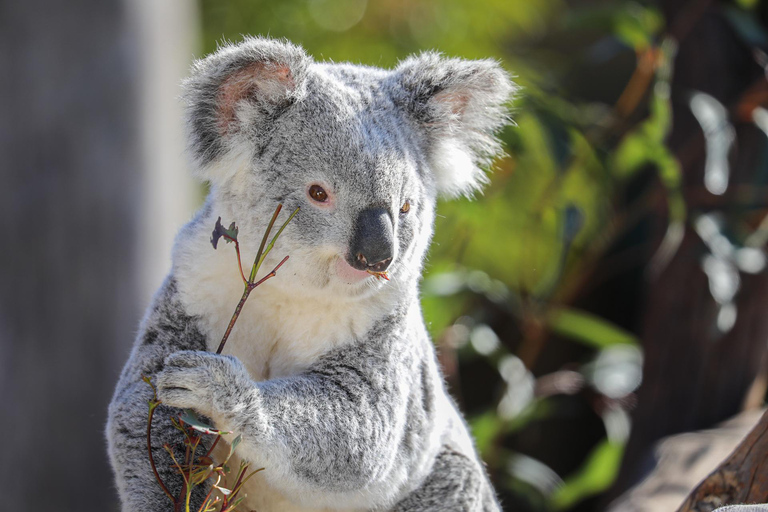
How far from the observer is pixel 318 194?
152 cm

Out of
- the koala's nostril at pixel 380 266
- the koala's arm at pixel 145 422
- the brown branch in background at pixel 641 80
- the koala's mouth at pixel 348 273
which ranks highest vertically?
the brown branch in background at pixel 641 80

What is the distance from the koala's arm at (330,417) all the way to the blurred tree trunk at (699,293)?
192 centimetres

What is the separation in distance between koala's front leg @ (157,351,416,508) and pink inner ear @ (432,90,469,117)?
626 mm

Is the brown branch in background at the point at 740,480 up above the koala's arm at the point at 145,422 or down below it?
below

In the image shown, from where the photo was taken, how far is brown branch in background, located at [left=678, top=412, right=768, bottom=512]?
198cm

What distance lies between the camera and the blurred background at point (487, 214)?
3287mm

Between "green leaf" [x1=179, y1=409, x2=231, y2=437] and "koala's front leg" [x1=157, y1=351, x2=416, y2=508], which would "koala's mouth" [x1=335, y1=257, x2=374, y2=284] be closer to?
"koala's front leg" [x1=157, y1=351, x2=416, y2=508]

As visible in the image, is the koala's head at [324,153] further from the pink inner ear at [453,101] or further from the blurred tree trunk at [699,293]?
the blurred tree trunk at [699,293]

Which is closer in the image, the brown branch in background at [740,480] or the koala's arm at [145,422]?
the koala's arm at [145,422]

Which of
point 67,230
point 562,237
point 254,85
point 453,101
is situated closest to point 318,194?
point 254,85

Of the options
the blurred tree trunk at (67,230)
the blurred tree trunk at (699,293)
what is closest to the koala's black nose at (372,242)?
the blurred tree trunk at (67,230)

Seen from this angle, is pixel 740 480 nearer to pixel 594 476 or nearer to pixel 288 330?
pixel 288 330

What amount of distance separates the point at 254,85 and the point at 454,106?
0.52m

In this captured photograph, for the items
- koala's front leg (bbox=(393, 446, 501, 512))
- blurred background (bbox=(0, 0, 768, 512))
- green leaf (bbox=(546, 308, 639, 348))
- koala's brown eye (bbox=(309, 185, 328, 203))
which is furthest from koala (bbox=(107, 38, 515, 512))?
green leaf (bbox=(546, 308, 639, 348))
